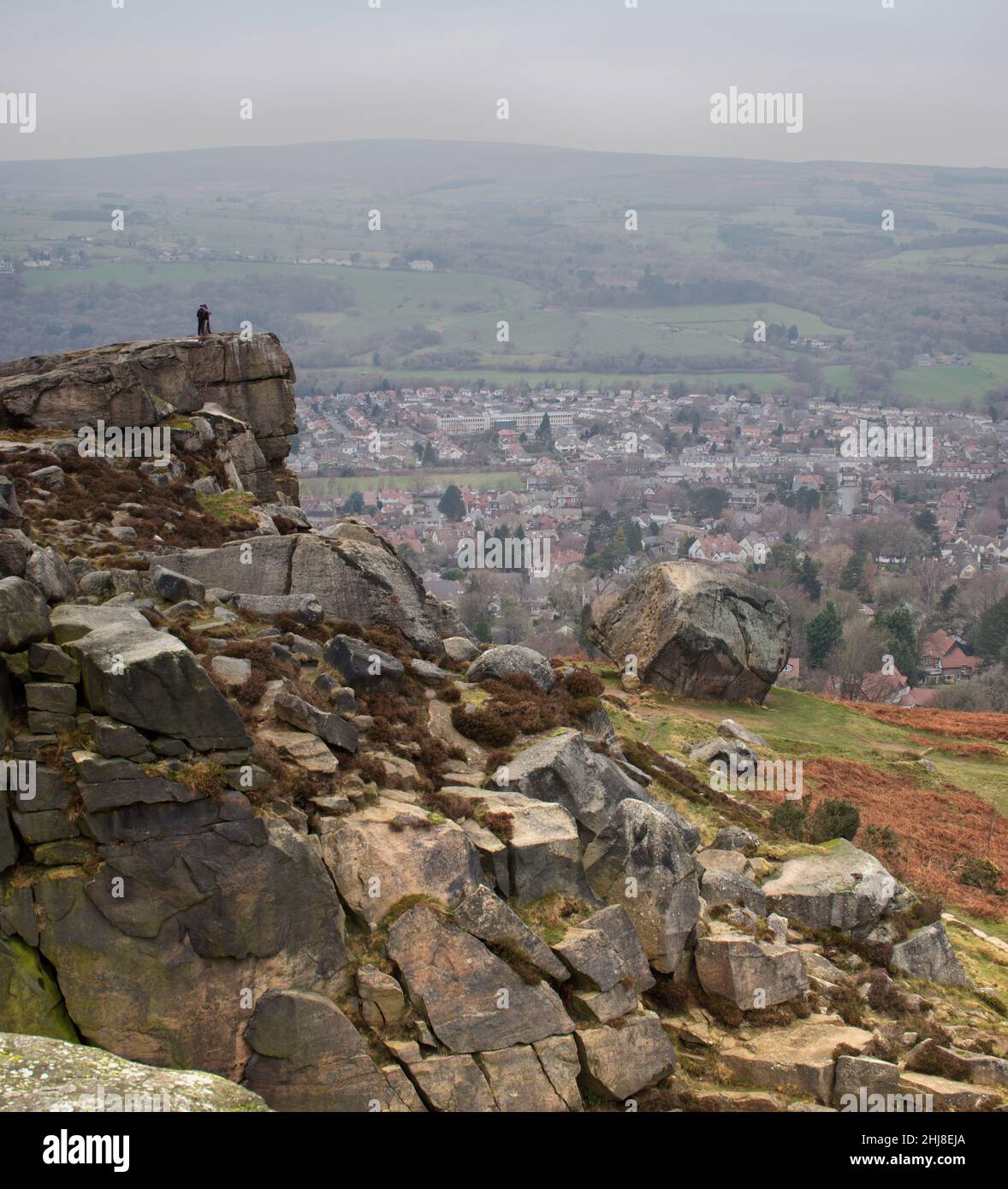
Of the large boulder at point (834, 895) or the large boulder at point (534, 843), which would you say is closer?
the large boulder at point (534, 843)

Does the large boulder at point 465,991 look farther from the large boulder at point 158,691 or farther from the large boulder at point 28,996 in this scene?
the large boulder at point 28,996

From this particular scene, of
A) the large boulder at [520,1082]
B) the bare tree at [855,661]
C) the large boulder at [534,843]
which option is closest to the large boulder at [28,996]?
the large boulder at [520,1082]

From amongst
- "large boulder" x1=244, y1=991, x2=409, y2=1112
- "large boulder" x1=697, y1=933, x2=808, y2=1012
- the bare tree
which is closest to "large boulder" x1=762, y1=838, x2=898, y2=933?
"large boulder" x1=697, y1=933, x2=808, y2=1012

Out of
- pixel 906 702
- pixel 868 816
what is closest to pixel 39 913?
pixel 868 816

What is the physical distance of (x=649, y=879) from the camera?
20.8 meters

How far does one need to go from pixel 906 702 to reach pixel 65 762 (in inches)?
3049

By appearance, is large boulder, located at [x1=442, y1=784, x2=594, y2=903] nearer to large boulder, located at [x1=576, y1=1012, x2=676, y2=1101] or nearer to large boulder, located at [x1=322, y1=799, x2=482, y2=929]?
large boulder, located at [x1=322, y1=799, x2=482, y2=929]

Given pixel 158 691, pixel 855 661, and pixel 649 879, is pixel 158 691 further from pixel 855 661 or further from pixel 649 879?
pixel 855 661

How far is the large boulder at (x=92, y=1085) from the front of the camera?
1170 centimetres

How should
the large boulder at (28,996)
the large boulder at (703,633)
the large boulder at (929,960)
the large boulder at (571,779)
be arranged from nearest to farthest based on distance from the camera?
1. the large boulder at (28,996)
2. the large boulder at (571,779)
3. the large boulder at (929,960)
4. the large boulder at (703,633)

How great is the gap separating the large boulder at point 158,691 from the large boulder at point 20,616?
562mm

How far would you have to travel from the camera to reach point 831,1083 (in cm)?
1888

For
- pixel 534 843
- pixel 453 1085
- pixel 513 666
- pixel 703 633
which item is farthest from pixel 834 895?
pixel 703 633

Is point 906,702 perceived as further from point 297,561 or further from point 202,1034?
point 202,1034
